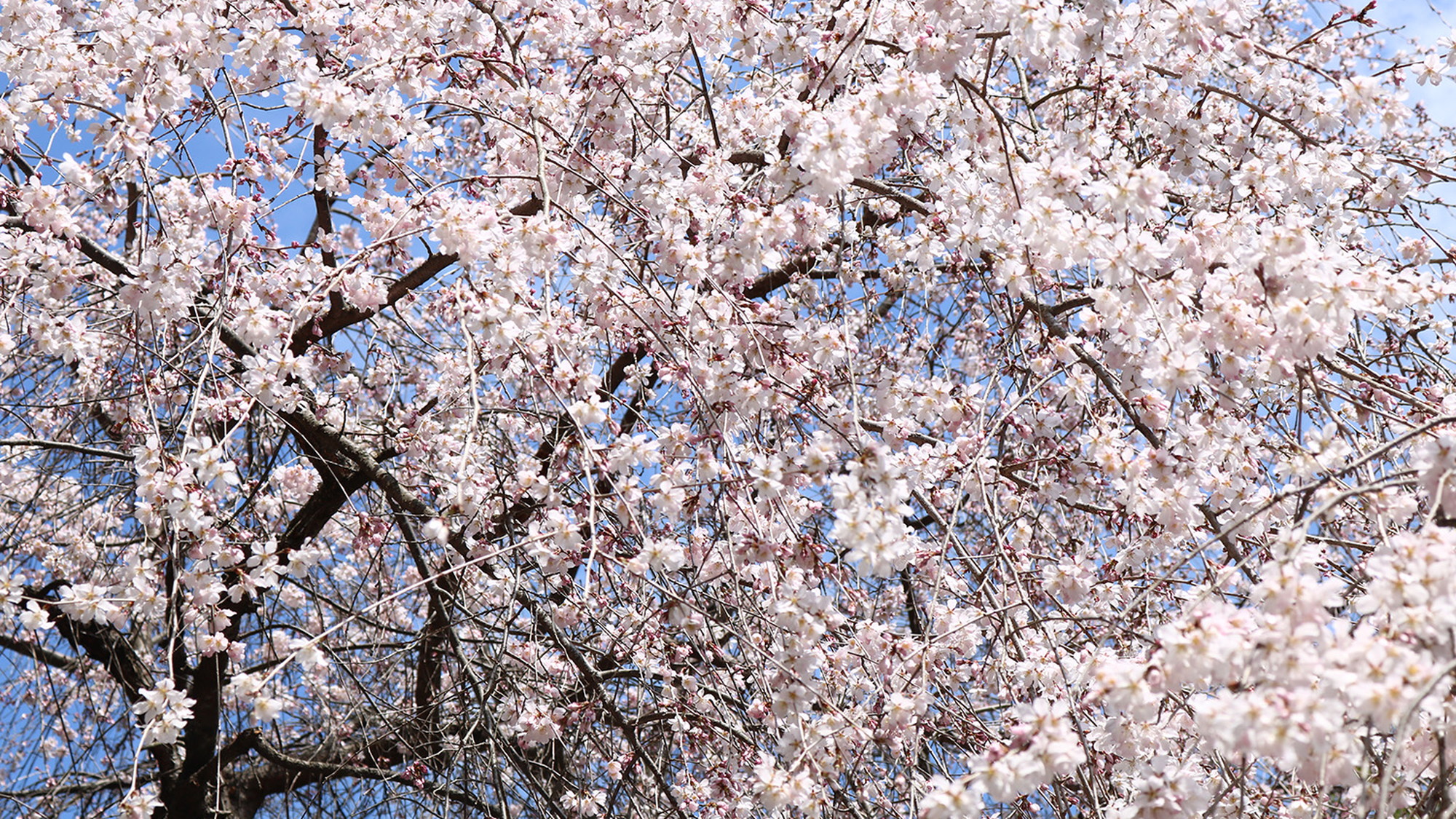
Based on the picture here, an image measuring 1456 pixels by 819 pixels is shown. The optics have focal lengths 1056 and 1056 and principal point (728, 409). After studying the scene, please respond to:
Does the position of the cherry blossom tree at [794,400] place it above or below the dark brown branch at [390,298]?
below

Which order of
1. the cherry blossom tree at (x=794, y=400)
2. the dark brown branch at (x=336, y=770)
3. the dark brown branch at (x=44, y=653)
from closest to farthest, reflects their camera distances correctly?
1. the cherry blossom tree at (x=794, y=400)
2. the dark brown branch at (x=336, y=770)
3. the dark brown branch at (x=44, y=653)

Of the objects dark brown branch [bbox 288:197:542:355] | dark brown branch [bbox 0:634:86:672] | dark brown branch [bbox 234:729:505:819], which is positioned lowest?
dark brown branch [bbox 234:729:505:819]

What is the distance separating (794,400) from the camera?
2492mm

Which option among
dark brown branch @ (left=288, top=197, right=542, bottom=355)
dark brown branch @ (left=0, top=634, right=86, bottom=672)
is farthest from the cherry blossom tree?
dark brown branch @ (left=0, top=634, right=86, bottom=672)

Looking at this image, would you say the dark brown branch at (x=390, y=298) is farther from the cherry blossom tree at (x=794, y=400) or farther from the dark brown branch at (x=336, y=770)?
the dark brown branch at (x=336, y=770)

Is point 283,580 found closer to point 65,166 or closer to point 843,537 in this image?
point 65,166

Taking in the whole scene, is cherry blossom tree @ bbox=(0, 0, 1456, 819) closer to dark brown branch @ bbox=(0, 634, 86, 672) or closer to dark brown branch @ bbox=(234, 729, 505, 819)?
dark brown branch @ bbox=(234, 729, 505, 819)

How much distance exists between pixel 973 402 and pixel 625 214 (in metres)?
1.49

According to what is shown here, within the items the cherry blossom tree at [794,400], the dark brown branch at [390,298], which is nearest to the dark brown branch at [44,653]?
the cherry blossom tree at [794,400]

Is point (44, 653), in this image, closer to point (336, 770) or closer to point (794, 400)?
point (336, 770)

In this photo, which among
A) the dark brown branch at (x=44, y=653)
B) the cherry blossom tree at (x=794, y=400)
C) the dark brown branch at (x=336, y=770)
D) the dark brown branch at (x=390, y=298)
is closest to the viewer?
the cherry blossom tree at (x=794, y=400)

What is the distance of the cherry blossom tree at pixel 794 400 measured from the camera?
6.48 ft

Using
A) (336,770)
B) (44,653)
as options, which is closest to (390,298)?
(336,770)

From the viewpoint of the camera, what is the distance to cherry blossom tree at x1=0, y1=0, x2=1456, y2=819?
6.48ft
